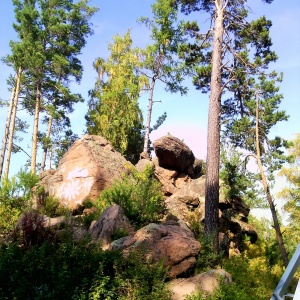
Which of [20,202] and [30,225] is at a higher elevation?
[20,202]

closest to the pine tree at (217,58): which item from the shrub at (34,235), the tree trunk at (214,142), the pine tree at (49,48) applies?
the tree trunk at (214,142)

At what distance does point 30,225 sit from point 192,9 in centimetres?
1146

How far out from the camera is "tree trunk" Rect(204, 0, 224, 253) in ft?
33.5

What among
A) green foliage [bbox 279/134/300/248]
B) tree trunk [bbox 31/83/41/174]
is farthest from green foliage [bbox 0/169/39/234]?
green foliage [bbox 279/134/300/248]

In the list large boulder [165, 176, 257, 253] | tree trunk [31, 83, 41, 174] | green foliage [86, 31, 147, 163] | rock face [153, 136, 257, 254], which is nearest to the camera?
large boulder [165, 176, 257, 253]

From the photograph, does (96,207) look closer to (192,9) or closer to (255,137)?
(255,137)

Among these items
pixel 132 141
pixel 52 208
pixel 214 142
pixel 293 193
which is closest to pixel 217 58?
pixel 214 142

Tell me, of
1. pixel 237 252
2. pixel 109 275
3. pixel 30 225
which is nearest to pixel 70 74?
pixel 237 252

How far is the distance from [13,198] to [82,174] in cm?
292

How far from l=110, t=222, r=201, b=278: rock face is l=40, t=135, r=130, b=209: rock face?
5.46 m

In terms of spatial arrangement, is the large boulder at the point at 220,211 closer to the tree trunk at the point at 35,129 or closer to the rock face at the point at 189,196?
the rock face at the point at 189,196

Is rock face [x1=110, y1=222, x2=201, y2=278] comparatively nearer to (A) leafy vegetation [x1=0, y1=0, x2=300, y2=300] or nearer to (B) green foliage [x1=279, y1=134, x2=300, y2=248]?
(A) leafy vegetation [x1=0, y1=0, x2=300, y2=300]

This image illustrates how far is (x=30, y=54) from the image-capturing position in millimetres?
21797

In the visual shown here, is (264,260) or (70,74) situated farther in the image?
(70,74)
